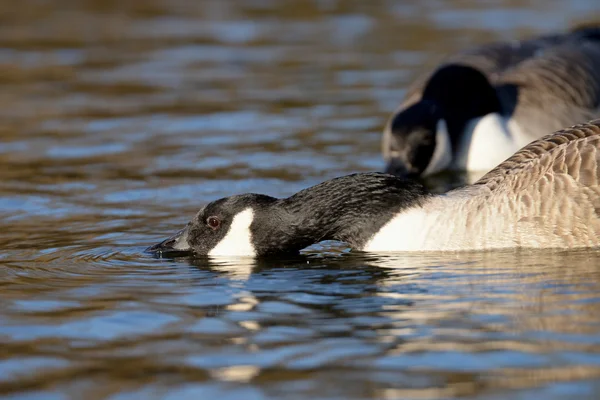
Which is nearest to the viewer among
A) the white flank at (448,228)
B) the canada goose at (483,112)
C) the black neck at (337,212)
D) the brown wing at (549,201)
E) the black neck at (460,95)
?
the brown wing at (549,201)

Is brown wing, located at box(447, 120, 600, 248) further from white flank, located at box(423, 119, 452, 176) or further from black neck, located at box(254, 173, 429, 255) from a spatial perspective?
white flank, located at box(423, 119, 452, 176)

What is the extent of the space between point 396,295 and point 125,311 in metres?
1.83

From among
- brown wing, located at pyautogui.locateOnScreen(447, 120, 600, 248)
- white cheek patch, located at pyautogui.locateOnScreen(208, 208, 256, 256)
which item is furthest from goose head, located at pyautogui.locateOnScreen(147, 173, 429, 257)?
brown wing, located at pyautogui.locateOnScreen(447, 120, 600, 248)

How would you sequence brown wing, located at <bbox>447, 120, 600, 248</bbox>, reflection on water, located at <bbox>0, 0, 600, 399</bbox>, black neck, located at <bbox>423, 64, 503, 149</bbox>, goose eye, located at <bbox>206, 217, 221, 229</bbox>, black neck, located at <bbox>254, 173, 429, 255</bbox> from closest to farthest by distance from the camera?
reflection on water, located at <bbox>0, 0, 600, 399</bbox>
brown wing, located at <bbox>447, 120, 600, 248</bbox>
black neck, located at <bbox>254, 173, 429, 255</bbox>
goose eye, located at <bbox>206, 217, 221, 229</bbox>
black neck, located at <bbox>423, 64, 503, 149</bbox>

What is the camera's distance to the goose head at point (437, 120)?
1201cm

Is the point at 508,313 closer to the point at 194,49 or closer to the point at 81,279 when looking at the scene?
the point at 81,279

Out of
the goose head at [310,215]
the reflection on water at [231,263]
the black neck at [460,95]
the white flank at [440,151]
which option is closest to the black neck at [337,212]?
the goose head at [310,215]

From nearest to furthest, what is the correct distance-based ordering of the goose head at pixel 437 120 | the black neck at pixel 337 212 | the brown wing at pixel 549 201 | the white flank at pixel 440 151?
the brown wing at pixel 549 201, the black neck at pixel 337 212, the goose head at pixel 437 120, the white flank at pixel 440 151

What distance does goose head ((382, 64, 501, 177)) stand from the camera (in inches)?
473

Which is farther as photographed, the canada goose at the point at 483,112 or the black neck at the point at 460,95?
the black neck at the point at 460,95

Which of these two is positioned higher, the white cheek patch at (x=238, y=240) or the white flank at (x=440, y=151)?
the white flank at (x=440, y=151)

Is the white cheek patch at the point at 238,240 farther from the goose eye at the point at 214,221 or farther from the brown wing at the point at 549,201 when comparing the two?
the brown wing at the point at 549,201

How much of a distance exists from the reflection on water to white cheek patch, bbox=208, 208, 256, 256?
0.46ft

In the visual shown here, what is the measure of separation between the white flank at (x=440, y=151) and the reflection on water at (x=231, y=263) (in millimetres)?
679
